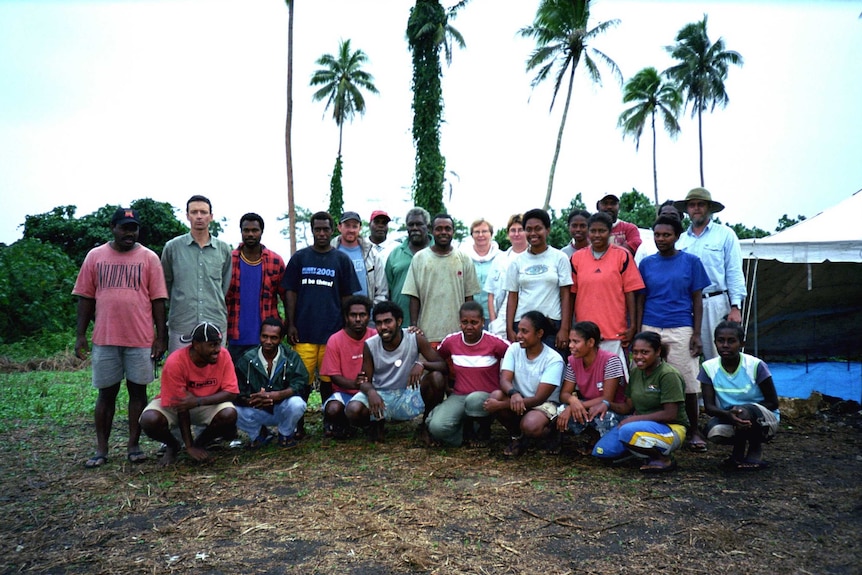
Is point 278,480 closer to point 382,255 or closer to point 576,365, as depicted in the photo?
point 576,365

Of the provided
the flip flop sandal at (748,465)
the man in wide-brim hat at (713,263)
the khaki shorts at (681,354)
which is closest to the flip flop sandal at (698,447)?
the man in wide-brim hat at (713,263)

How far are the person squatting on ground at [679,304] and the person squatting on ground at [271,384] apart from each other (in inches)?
114

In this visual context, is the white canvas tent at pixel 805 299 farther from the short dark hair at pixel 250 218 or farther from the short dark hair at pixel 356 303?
the short dark hair at pixel 250 218

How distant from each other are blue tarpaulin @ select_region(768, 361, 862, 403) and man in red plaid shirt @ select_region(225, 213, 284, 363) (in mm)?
6269

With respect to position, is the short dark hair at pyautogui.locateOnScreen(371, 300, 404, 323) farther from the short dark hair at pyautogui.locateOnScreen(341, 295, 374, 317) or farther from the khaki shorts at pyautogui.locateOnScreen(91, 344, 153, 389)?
the khaki shorts at pyautogui.locateOnScreen(91, 344, 153, 389)

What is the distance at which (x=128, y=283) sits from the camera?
4.82 m

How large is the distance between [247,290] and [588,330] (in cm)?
288

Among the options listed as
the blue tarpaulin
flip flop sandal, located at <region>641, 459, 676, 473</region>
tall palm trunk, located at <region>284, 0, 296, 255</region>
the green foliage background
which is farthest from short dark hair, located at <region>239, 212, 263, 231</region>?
tall palm trunk, located at <region>284, 0, 296, 255</region>

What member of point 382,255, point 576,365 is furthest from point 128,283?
point 576,365

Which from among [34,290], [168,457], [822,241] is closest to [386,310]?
[168,457]

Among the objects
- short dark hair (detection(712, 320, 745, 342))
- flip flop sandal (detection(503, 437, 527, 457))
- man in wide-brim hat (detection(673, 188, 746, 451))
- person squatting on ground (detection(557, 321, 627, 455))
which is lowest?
flip flop sandal (detection(503, 437, 527, 457))

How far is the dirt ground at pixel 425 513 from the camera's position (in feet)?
9.76

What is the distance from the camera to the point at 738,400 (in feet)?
15.1

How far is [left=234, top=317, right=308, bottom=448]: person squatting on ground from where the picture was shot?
17.1 feet
